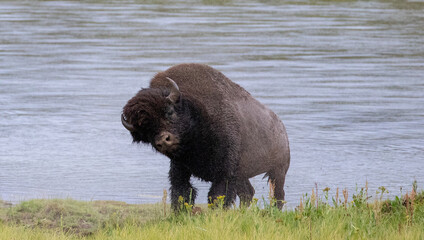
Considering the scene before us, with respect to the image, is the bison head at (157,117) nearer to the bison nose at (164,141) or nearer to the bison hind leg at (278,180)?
the bison nose at (164,141)

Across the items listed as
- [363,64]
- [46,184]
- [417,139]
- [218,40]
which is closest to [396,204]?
[46,184]

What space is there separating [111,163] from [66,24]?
20.6m

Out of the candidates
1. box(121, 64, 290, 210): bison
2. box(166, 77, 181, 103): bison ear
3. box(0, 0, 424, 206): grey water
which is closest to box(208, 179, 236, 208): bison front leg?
box(121, 64, 290, 210): bison

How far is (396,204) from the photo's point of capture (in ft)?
26.3

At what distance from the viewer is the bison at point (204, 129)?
25.6 ft

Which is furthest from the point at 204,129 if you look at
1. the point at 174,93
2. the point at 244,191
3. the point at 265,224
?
the point at 265,224

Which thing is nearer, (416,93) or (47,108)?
(47,108)

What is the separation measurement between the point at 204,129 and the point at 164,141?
2.27 feet

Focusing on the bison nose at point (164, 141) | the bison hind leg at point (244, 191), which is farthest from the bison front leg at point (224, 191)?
the bison nose at point (164, 141)

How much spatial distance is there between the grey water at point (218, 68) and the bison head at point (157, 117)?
1.62 meters

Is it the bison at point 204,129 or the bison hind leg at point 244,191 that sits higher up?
the bison at point 204,129

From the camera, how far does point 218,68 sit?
21203 millimetres

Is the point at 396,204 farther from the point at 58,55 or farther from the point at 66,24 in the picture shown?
the point at 66,24

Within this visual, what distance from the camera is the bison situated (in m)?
7.80
